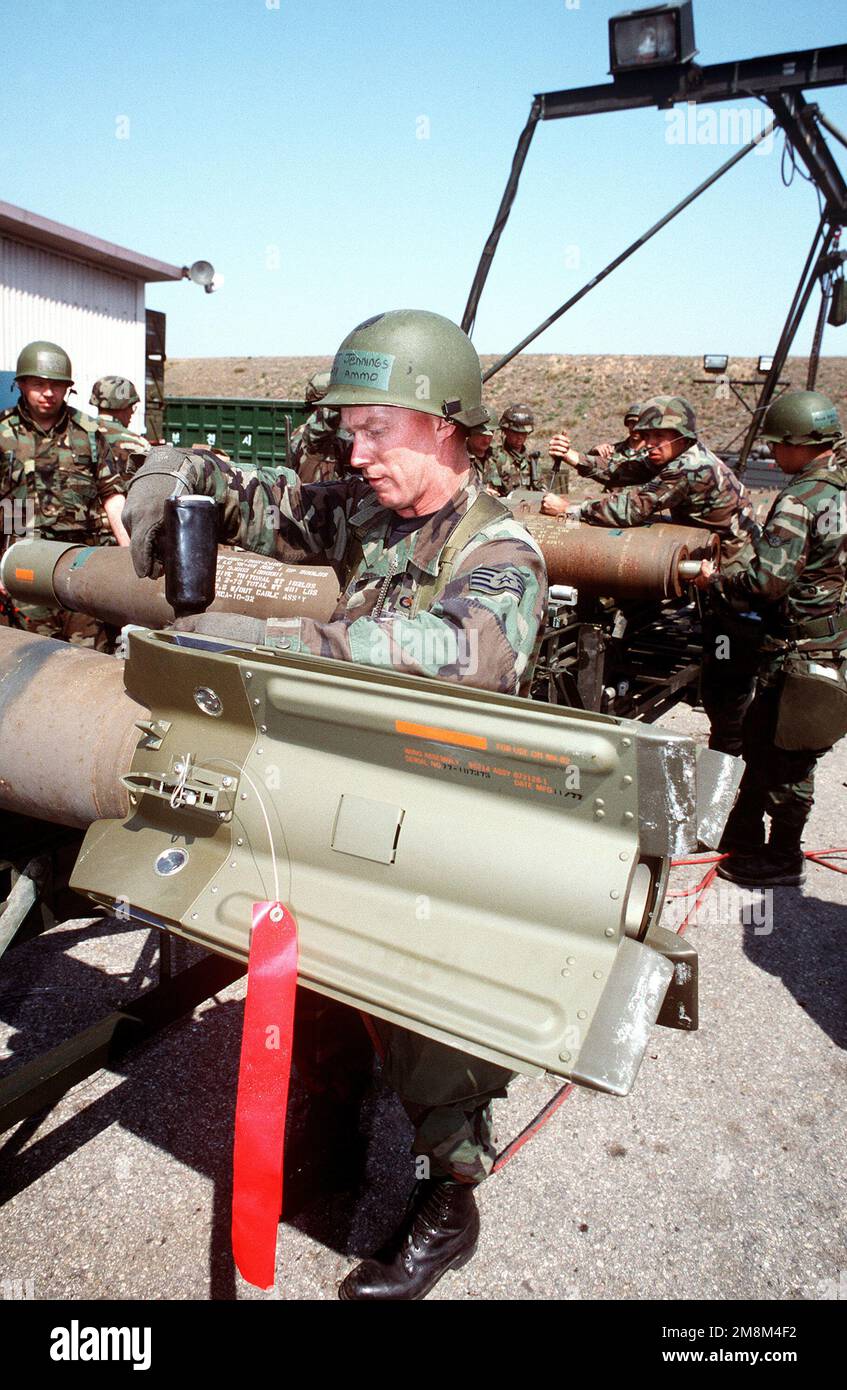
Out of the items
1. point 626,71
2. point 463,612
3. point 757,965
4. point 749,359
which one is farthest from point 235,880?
point 749,359

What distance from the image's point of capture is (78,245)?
45.3 ft

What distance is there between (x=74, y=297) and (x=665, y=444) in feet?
39.9

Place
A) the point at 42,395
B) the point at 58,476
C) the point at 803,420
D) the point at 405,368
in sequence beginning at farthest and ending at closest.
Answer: the point at 58,476, the point at 42,395, the point at 803,420, the point at 405,368

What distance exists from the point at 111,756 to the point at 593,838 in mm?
1197

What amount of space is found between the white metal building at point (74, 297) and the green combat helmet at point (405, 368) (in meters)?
12.0

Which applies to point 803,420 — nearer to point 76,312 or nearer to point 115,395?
point 115,395

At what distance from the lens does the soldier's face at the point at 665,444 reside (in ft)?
21.2

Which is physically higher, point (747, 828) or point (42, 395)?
point (42, 395)

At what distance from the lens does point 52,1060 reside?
88.8 inches

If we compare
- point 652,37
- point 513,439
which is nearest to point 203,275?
point 513,439

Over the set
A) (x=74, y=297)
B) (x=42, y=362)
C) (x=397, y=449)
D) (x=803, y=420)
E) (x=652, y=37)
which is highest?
(x=74, y=297)

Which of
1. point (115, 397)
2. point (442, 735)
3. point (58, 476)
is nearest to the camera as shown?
point (442, 735)

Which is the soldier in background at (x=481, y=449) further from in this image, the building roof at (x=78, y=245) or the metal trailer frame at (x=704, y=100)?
the building roof at (x=78, y=245)
